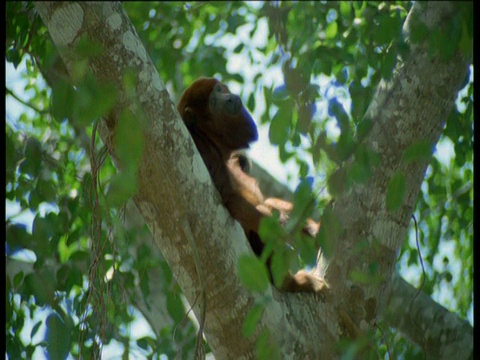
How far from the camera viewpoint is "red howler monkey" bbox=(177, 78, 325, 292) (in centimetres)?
348

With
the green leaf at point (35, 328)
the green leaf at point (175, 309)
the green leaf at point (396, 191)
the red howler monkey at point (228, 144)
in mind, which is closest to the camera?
the green leaf at point (396, 191)

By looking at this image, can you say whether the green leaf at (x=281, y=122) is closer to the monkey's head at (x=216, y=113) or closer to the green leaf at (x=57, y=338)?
the green leaf at (x=57, y=338)

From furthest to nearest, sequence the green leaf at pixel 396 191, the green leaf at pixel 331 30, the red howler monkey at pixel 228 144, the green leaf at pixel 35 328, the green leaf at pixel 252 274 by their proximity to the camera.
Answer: the green leaf at pixel 331 30 → the red howler monkey at pixel 228 144 → the green leaf at pixel 35 328 → the green leaf at pixel 396 191 → the green leaf at pixel 252 274

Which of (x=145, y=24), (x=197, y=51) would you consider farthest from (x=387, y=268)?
(x=145, y=24)

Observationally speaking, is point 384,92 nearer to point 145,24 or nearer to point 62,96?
point 62,96

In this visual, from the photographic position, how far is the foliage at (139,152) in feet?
6.56

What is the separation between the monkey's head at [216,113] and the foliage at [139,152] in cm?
20

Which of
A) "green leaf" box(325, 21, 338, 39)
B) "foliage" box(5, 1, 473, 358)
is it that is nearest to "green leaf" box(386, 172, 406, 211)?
"foliage" box(5, 1, 473, 358)

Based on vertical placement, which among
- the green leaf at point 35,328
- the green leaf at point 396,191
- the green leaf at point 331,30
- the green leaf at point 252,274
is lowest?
the green leaf at point 252,274

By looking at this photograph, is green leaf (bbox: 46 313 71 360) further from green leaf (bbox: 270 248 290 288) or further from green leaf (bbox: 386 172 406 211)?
green leaf (bbox: 386 172 406 211)

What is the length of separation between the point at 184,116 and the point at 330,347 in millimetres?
1894

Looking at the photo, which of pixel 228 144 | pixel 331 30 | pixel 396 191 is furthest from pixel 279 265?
pixel 331 30

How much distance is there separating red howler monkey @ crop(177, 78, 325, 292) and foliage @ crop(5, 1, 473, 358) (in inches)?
8.9

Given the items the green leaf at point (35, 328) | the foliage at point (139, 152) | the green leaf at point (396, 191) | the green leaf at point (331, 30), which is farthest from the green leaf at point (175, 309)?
the green leaf at point (331, 30)
